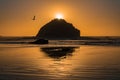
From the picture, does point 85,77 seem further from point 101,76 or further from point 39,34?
point 39,34

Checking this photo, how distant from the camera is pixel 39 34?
17850 cm

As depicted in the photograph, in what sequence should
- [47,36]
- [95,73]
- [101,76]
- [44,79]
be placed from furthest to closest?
[47,36] → [95,73] → [101,76] → [44,79]

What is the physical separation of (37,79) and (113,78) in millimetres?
3641

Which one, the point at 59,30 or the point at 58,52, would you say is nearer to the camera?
the point at 58,52

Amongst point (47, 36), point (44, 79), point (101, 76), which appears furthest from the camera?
point (47, 36)

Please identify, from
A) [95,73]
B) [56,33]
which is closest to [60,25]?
[56,33]

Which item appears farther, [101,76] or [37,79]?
[101,76]

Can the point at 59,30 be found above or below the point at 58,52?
below

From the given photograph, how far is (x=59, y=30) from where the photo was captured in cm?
18088

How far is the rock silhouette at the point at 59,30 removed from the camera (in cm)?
17888

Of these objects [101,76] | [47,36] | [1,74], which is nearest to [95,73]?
[101,76]

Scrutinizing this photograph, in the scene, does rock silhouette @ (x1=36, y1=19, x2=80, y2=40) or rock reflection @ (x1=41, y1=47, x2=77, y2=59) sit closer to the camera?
rock reflection @ (x1=41, y1=47, x2=77, y2=59)

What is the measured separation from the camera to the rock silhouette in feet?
587

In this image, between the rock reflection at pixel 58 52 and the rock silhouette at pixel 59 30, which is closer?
the rock reflection at pixel 58 52
